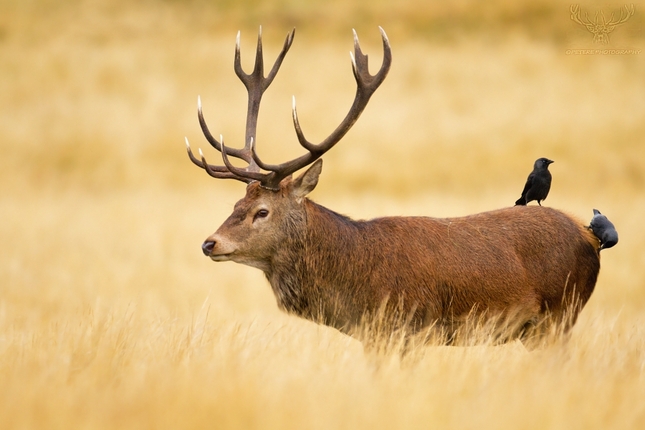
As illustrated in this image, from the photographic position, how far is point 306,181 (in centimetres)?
623

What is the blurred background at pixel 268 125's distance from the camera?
49.7 feet

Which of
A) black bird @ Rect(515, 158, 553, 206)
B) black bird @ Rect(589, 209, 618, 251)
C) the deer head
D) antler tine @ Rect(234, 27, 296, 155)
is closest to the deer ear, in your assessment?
the deer head

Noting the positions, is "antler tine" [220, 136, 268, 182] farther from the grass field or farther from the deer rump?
the grass field

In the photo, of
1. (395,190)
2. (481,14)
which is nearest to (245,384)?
(395,190)

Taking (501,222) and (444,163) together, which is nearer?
(501,222)

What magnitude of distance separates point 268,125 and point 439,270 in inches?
770

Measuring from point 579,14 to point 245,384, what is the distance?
25661mm

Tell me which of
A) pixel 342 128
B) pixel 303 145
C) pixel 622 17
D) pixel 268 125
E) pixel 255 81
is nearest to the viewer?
pixel 342 128

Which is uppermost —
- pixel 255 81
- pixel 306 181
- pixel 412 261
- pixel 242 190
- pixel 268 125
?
pixel 268 125

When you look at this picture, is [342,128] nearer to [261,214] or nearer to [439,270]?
[261,214]

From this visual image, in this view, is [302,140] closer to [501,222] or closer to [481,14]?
[501,222]

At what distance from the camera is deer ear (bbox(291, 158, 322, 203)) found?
618cm

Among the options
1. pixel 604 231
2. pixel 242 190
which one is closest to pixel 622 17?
pixel 242 190

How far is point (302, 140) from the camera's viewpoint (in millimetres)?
6098
